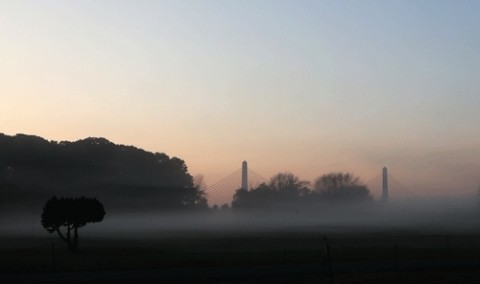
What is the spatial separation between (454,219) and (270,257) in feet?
346

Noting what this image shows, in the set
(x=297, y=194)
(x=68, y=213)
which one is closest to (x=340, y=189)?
(x=297, y=194)

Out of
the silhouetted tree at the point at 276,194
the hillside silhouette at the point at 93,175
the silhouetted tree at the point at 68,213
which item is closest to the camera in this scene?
the silhouetted tree at the point at 68,213

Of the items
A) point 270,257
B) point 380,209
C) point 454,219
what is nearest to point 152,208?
point 380,209

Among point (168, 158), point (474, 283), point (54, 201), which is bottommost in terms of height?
point (474, 283)

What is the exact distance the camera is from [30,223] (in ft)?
354

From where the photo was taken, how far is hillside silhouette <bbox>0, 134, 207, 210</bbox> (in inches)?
4331

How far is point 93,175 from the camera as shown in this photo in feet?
385

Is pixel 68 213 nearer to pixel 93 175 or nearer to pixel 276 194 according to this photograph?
pixel 93 175

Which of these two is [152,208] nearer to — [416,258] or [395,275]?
[416,258]

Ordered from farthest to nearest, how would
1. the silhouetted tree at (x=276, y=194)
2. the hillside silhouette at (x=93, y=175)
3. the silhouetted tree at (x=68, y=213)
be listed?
the silhouetted tree at (x=276, y=194) < the hillside silhouette at (x=93, y=175) < the silhouetted tree at (x=68, y=213)

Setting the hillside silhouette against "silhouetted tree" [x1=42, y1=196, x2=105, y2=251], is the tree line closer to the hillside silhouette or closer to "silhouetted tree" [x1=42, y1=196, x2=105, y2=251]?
the hillside silhouette

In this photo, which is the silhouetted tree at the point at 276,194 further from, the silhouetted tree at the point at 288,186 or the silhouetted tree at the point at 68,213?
the silhouetted tree at the point at 68,213

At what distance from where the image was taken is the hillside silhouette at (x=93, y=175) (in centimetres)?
11000

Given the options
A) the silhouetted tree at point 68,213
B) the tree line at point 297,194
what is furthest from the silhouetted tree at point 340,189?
the silhouetted tree at point 68,213
